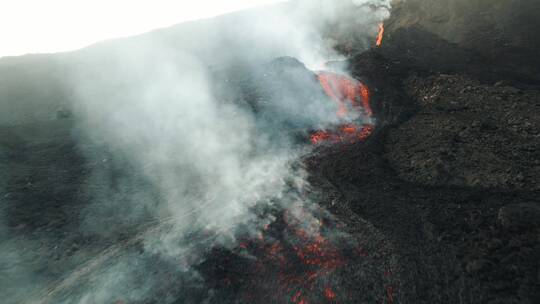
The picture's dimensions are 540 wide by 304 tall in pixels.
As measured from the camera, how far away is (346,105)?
47.0 feet

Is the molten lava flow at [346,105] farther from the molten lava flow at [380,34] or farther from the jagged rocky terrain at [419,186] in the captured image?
the molten lava flow at [380,34]

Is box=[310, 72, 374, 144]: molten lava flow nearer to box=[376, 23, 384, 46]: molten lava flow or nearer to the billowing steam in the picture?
the billowing steam

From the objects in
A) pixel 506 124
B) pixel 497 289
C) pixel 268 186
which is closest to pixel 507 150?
pixel 506 124

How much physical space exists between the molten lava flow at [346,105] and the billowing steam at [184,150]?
611mm

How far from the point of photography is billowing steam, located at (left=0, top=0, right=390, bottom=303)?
24.0 feet

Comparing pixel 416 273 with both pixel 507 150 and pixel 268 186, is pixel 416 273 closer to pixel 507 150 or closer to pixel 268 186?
pixel 268 186

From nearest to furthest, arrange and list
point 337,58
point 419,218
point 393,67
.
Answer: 1. point 419,218
2. point 393,67
3. point 337,58

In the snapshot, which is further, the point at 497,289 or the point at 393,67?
the point at 393,67

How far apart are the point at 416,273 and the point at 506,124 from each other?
732 centimetres

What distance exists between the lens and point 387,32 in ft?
72.4

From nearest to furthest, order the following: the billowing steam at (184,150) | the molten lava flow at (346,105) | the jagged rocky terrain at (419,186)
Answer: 1. the jagged rocky terrain at (419,186)
2. the billowing steam at (184,150)
3. the molten lava flow at (346,105)

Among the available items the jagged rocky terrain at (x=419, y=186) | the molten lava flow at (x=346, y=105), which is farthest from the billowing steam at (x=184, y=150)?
the molten lava flow at (x=346, y=105)

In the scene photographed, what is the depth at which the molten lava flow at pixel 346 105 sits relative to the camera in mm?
12180

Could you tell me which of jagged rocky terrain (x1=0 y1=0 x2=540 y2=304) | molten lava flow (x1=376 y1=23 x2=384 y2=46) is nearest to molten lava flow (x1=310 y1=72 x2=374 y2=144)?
jagged rocky terrain (x1=0 y1=0 x2=540 y2=304)
